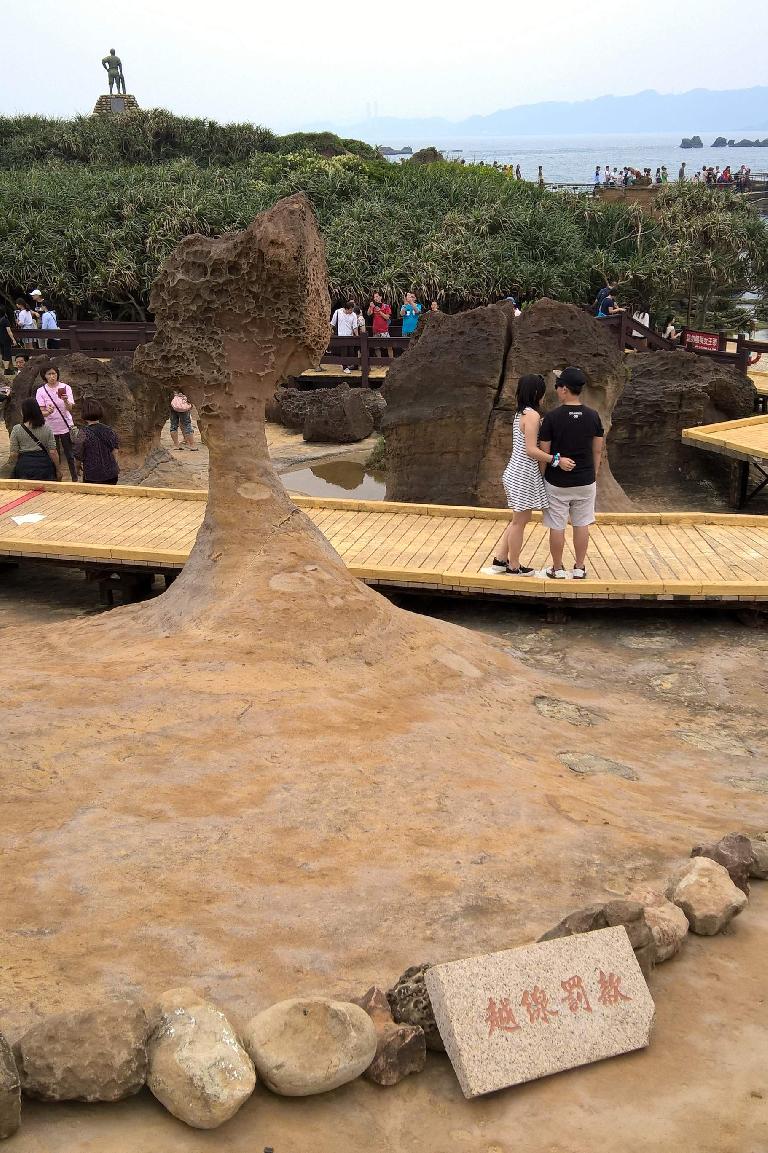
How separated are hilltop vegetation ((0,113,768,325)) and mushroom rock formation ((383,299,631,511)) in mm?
13248

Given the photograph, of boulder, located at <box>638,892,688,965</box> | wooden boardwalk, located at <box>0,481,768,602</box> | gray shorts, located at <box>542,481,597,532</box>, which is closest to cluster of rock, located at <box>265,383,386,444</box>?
wooden boardwalk, located at <box>0,481,768,602</box>

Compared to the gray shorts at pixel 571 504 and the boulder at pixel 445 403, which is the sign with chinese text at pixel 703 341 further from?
the gray shorts at pixel 571 504

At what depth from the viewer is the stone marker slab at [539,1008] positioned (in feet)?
9.38

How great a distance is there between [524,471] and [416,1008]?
515 centimetres

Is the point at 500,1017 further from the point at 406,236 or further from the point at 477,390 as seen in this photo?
the point at 406,236

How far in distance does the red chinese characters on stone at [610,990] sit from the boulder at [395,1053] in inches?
19.6

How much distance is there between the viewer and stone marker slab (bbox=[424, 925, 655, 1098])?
9.38 feet

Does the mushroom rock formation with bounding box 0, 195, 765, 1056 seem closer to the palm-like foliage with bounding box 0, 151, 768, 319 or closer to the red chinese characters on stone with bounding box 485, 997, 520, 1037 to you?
the red chinese characters on stone with bounding box 485, 997, 520, 1037

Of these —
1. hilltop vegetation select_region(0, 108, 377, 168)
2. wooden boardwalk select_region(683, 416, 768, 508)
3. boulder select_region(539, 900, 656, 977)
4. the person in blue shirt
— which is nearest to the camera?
boulder select_region(539, 900, 656, 977)

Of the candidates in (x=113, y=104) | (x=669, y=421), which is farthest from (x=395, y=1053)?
(x=113, y=104)

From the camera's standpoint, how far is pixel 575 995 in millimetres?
3025

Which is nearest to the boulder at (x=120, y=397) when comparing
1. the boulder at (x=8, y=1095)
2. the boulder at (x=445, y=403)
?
the boulder at (x=445, y=403)

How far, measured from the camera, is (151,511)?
1004 cm

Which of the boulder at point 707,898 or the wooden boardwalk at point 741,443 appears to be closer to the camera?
the boulder at point 707,898
